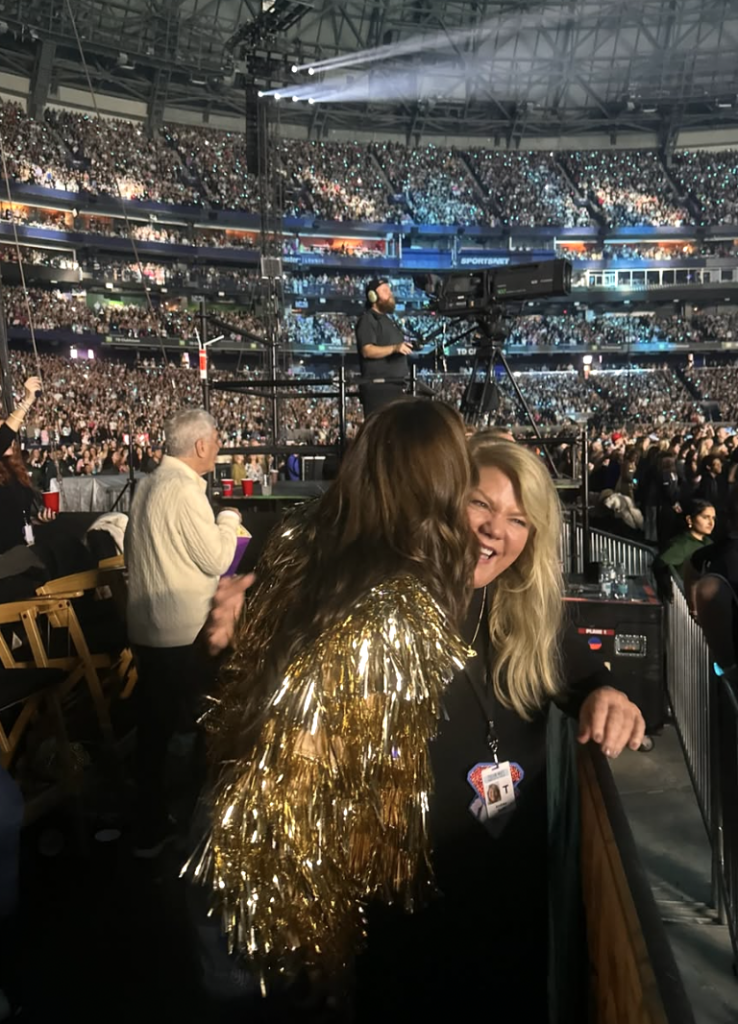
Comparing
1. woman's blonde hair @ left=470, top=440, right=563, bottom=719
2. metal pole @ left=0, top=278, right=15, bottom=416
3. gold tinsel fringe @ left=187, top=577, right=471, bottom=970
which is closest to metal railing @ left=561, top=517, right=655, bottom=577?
metal pole @ left=0, top=278, right=15, bottom=416

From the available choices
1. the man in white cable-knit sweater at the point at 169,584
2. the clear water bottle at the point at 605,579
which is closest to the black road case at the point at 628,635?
the clear water bottle at the point at 605,579

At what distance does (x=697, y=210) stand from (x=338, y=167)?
20205 mm

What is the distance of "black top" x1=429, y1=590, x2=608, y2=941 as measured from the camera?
1.25m

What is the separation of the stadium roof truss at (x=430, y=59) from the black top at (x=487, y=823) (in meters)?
29.2

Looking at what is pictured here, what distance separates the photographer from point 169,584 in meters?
2.82

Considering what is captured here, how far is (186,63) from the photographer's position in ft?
96.3

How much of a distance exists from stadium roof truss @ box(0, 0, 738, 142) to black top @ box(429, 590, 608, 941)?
29240mm

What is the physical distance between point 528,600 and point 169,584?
176 centimetres

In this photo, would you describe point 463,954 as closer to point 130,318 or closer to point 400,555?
point 400,555

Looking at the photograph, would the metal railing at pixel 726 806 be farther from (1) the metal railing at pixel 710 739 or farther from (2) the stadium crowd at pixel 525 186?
(2) the stadium crowd at pixel 525 186

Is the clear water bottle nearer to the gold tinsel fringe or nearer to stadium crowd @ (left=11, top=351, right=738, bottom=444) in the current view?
the gold tinsel fringe

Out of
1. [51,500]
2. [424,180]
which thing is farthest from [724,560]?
[424,180]

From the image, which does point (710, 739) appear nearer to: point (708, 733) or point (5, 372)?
point (708, 733)

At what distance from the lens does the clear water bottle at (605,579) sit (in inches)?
167
